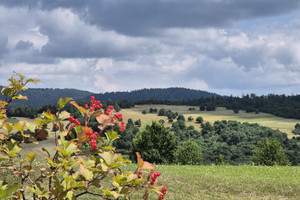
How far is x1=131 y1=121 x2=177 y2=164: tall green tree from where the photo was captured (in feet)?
134

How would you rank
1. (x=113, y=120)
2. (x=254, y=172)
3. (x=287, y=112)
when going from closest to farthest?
1. (x=113, y=120)
2. (x=254, y=172)
3. (x=287, y=112)

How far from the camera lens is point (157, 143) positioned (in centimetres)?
4094

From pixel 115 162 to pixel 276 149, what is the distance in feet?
133

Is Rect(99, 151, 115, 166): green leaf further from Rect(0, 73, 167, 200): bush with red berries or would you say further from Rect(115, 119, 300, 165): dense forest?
Rect(115, 119, 300, 165): dense forest

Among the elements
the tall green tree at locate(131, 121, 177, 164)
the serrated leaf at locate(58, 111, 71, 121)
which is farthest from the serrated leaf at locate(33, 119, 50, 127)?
the tall green tree at locate(131, 121, 177, 164)

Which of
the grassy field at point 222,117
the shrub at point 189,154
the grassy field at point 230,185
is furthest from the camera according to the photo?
the grassy field at point 222,117

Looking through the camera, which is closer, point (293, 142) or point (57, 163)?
point (57, 163)

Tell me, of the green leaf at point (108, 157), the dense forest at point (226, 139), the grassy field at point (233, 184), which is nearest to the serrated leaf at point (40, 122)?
the green leaf at point (108, 157)

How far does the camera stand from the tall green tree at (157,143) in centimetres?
4081

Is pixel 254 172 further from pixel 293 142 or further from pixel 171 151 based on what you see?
pixel 293 142

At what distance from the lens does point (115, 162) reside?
10.7ft

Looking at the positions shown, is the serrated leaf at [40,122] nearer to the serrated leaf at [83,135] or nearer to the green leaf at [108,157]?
the serrated leaf at [83,135]

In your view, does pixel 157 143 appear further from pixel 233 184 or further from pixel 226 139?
pixel 226 139

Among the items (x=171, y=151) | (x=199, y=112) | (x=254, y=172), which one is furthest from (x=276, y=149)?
(x=199, y=112)
